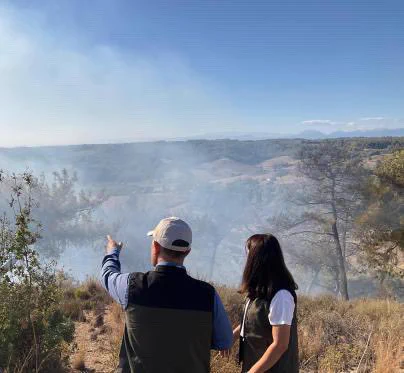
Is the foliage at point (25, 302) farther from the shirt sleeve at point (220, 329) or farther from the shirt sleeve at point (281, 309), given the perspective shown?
the shirt sleeve at point (281, 309)

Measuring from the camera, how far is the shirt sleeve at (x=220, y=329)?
210 centimetres

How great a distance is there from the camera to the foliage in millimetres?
3648

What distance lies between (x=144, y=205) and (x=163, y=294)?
5056cm

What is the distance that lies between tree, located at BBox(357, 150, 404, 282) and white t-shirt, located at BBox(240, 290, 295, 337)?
415 inches

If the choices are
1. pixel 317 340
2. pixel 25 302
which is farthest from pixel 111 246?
pixel 317 340

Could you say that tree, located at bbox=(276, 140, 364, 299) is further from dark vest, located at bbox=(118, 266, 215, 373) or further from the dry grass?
dark vest, located at bbox=(118, 266, 215, 373)

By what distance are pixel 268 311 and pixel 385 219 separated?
11.9 metres

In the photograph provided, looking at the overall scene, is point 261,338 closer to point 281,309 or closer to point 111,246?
point 281,309

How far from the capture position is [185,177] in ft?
252

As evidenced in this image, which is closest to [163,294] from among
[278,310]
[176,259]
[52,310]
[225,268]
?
[176,259]

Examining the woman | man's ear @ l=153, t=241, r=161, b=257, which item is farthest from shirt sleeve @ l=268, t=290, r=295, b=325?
man's ear @ l=153, t=241, r=161, b=257

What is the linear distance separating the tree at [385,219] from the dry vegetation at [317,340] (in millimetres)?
5107

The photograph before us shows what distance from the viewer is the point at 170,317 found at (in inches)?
78.4

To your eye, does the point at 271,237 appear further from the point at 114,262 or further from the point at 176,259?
the point at 114,262
